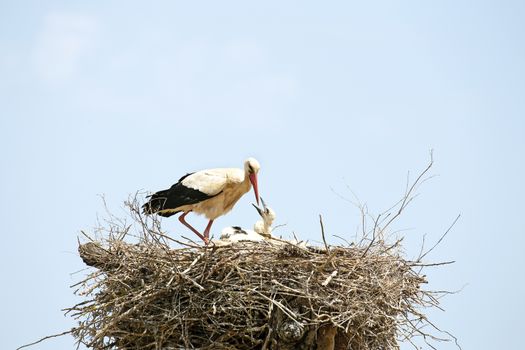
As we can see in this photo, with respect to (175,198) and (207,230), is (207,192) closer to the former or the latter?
(175,198)

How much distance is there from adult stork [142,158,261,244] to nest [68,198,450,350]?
→ 1.75m

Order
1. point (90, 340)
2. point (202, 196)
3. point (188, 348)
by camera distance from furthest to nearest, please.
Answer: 1. point (202, 196)
2. point (90, 340)
3. point (188, 348)

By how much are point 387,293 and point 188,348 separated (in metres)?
1.66

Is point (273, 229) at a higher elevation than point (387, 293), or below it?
higher

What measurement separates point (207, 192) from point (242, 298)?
2.31 metres

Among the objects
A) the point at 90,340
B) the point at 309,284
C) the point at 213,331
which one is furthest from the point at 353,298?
the point at 90,340

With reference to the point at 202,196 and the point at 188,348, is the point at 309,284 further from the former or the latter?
the point at 202,196

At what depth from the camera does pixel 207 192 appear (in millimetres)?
8977

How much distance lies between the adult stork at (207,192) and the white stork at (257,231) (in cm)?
19

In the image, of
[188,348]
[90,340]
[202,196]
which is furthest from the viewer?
[202,196]

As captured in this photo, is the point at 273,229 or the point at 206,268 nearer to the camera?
the point at 206,268

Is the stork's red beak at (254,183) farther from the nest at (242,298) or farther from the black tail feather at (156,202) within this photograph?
the nest at (242,298)

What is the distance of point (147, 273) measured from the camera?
23.4 ft

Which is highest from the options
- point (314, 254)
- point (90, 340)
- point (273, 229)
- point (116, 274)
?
point (273, 229)
